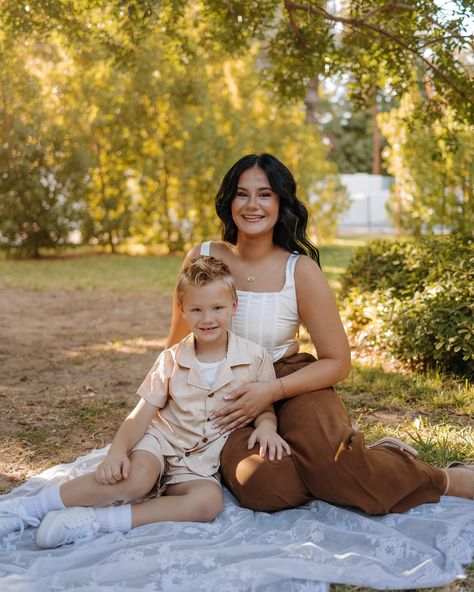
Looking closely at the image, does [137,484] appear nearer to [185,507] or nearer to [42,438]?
[185,507]

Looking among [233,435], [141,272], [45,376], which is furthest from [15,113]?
[233,435]

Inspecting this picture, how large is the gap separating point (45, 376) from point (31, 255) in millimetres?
9274

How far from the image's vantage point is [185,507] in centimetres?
303

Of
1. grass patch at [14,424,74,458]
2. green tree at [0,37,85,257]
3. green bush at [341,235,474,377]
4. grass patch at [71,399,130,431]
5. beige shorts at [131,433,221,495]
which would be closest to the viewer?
beige shorts at [131,433,221,495]

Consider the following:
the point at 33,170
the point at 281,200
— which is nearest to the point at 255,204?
the point at 281,200

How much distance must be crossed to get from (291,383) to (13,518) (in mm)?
1242

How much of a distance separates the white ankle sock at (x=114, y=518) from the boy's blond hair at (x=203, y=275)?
900mm

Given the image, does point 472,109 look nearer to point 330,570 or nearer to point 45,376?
point 45,376

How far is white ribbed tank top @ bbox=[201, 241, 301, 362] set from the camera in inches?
136

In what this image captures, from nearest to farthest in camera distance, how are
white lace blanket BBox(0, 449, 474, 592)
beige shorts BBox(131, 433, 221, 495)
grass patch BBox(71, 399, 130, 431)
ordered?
white lace blanket BBox(0, 449, 474, 592) < beige shorts BBox(131, 433, 221, 495) < grass patch BBox(71, 399, 130, 431)

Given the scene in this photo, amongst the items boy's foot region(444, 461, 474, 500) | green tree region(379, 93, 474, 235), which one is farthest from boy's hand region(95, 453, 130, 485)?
green tree region(379, 93, 474, 235)

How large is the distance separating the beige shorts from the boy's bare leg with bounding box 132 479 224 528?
6 cm

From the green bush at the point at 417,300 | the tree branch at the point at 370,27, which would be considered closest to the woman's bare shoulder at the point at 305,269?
the green bush at the point at 417,300

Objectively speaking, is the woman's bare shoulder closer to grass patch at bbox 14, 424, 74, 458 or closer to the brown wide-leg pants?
the brown wide-leg pants
